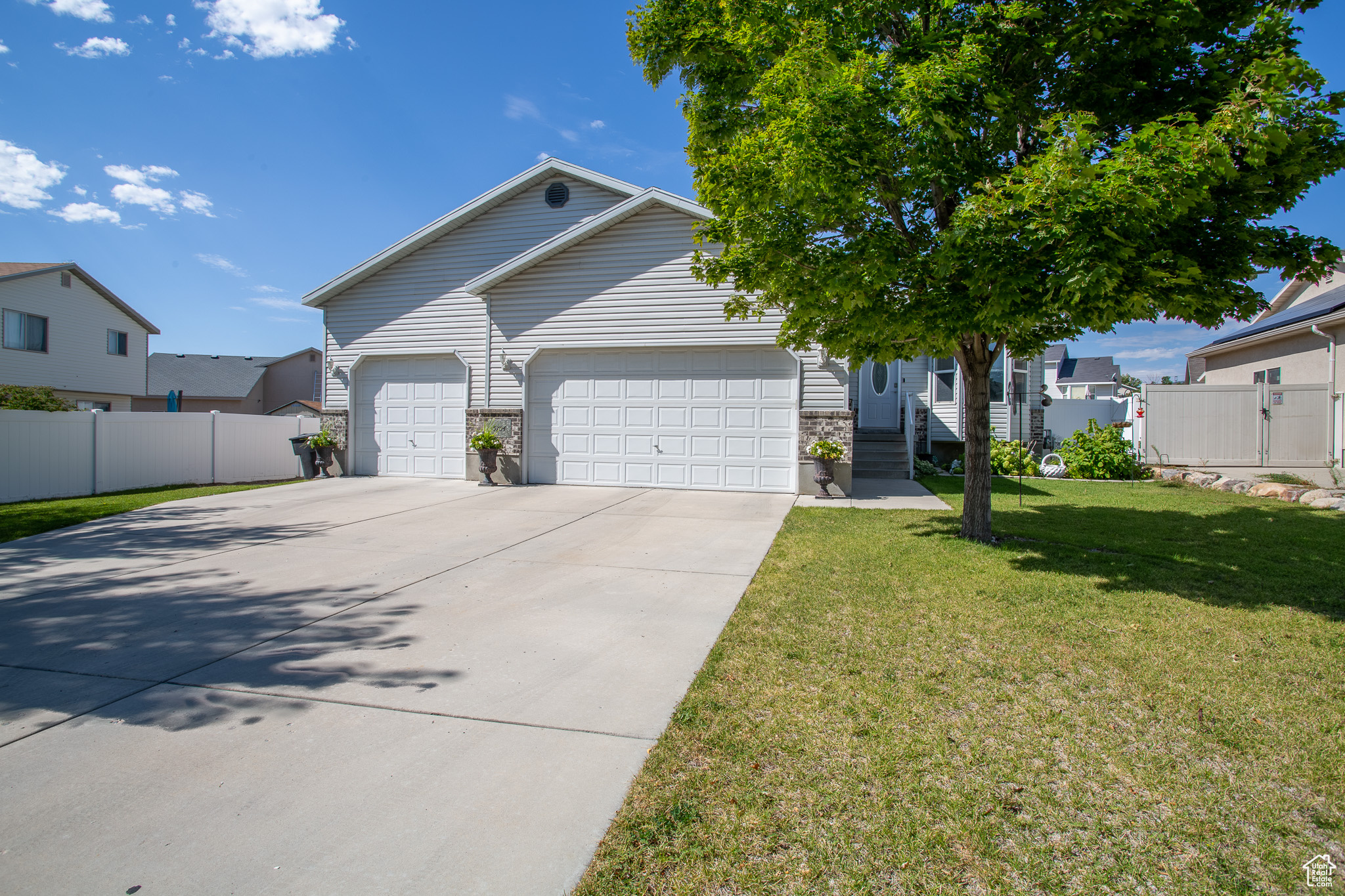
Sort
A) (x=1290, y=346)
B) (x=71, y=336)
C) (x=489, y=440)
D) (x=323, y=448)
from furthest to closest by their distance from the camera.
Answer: (x=71, y=336)
(x=1290, y=346)
(x=323, y=448)
(x=489, y=440)

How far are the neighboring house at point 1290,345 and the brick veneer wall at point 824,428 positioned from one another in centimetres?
827

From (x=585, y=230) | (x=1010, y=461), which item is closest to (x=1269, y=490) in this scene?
(x=1010, y=461)

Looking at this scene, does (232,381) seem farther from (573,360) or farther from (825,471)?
(825,471)

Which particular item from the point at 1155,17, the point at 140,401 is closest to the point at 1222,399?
the point at 1155,17

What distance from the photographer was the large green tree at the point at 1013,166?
15.1 feet

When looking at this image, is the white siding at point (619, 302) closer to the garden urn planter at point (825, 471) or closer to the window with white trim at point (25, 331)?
the garden urn planter at point (825, 471)

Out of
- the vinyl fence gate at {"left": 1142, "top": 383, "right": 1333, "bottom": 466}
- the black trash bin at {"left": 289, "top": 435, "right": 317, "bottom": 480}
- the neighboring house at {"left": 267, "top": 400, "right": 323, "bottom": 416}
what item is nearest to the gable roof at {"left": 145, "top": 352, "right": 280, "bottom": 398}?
the neighboring house at {"left": 267, "top": 400, "right": 323, "bottom": 416}

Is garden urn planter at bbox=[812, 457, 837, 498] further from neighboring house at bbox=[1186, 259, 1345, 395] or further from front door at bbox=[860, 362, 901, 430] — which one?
neighboring house at bbox=[1186, 259, 1345, 395]

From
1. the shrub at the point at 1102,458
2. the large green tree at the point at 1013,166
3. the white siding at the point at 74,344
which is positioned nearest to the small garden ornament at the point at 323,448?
the large green tree at the point at 1013,166

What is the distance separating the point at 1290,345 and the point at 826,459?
12.8 meters

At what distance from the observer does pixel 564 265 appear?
12633 millimetres

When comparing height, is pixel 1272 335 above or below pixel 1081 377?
below

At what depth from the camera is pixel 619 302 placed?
481 inches

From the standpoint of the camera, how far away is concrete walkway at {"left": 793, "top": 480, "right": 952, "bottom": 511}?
1006cm
